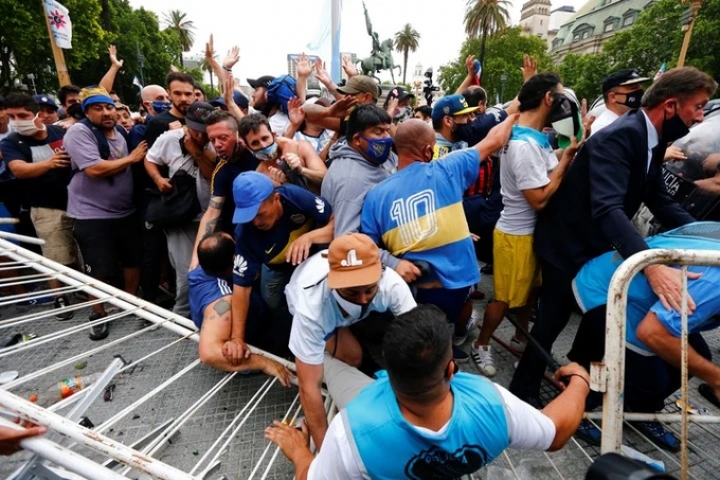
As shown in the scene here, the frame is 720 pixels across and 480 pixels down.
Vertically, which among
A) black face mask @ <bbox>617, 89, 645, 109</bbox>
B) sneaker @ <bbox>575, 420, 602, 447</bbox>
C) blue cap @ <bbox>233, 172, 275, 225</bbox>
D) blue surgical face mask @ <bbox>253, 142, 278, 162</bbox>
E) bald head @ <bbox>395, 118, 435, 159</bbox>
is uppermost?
black face mask @ <bbox>617, 89, 645, 109</bbox>

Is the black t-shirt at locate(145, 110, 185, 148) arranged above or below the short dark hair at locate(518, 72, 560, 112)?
below

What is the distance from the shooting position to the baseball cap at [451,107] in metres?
3.26

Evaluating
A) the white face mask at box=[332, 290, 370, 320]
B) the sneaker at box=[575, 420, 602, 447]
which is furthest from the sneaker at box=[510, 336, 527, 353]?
the white face mask at box=[332, 290, 370, 320]

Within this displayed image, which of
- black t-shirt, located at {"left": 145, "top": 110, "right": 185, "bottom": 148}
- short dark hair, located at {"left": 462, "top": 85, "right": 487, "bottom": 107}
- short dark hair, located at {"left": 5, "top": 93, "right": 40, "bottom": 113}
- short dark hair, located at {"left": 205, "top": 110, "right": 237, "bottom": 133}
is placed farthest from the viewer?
short dark hair, located at {"left": 462, "top": 85, "right": 487, "bottom": 107}

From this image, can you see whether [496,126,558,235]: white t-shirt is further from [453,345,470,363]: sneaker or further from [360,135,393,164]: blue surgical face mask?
[453,345,470,363]: sneaker

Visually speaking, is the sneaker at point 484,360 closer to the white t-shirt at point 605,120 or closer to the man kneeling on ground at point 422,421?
the man kneeling on ground at point 422,421

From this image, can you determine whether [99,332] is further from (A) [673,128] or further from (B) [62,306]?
(A) [673,128]

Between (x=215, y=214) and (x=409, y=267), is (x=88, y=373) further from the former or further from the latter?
(x=409, y=267)

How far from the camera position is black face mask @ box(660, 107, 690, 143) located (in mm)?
1865

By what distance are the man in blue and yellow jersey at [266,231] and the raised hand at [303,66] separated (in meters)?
2.34

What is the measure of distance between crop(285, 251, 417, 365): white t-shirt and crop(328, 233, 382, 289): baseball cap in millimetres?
229

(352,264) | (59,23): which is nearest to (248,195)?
(352,264)

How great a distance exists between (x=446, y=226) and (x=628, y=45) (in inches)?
1309

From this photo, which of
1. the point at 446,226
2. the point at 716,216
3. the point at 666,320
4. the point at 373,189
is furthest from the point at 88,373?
the point at 716,216
